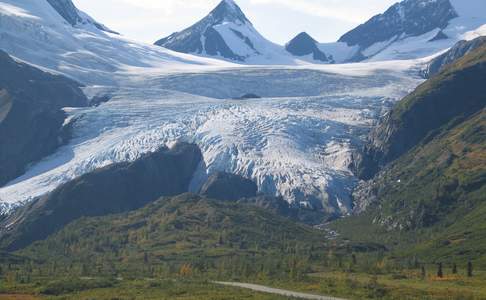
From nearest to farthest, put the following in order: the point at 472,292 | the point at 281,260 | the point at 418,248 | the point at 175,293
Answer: the point at 472,292
the point at 175,293
the point at 281,260
the point at 418,248

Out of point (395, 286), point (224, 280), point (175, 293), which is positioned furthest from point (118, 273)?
point (395, 286)

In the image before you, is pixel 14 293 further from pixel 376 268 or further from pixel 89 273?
pixel 376 268

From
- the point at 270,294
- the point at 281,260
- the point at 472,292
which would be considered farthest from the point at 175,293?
the point at 281,260

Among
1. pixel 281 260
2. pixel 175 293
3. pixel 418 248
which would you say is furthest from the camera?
pixel 418 248

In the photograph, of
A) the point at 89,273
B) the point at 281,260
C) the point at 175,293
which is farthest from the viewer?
the point at 281,260

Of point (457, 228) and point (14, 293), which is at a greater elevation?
point (457, 228)

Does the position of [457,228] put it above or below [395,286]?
above

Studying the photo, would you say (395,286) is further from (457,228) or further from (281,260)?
(457,228)

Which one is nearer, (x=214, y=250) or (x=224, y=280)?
(x=224, y=280)

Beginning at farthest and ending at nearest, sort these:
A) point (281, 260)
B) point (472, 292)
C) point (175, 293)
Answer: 1. point (281, 260)
2. point (175, 293)
3. point (472, 292)
